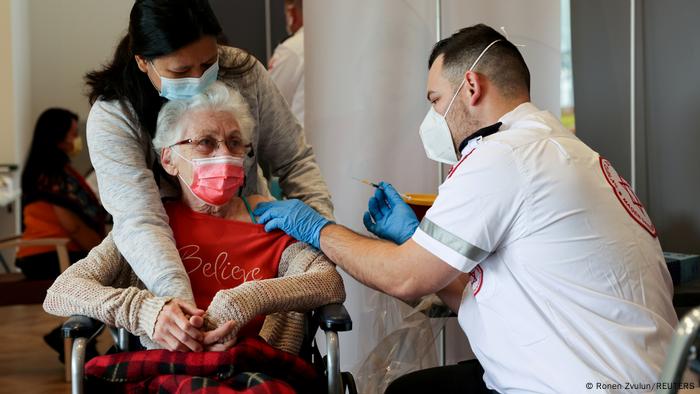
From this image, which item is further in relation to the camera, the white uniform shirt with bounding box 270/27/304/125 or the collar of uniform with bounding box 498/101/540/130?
the white uniform shirt with bounding box 270/27/304/125

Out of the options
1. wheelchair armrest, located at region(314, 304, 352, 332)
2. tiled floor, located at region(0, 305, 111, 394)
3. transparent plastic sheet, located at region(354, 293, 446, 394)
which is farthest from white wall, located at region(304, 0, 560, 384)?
tiled floor, located at region(0, 305, 111, 394)

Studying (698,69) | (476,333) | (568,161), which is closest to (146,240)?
(476,333)

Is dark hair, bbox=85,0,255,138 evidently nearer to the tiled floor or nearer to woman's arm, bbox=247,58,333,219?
woman's arm, bbox=247,58,333,219

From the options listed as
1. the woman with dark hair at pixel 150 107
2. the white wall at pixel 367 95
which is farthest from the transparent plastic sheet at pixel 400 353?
the woman with dark hair at pixel 150 107

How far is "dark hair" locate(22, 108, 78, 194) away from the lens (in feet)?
16.1

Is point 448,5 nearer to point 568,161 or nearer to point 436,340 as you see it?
point 436,340

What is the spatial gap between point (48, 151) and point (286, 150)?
119 inches

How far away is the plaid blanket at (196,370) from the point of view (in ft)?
5.86

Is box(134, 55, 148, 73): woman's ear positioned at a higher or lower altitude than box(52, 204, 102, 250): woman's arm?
higher

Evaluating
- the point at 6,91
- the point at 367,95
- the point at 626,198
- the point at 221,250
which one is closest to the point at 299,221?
the point at 221,250

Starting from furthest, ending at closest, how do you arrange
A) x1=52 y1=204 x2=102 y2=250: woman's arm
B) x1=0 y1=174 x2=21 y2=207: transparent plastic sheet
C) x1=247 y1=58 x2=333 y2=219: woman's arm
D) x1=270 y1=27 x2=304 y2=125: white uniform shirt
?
1. x1=0 y1=174 x2=21 y2=207: transparent plastic sheet
2. x1=52 y1=204 x2=102 y2=250: woman's arm
3. x1=270 y1=27 x2=304 y2=125: white uniform shirt
4. x1=247 y1=58 x2=333 y2=219: woman's arm

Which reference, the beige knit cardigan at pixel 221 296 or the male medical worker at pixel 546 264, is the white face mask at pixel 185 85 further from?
the male medical worker at pixel 546 264

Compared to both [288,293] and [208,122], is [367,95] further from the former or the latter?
[288,293]

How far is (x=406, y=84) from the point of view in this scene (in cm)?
301
